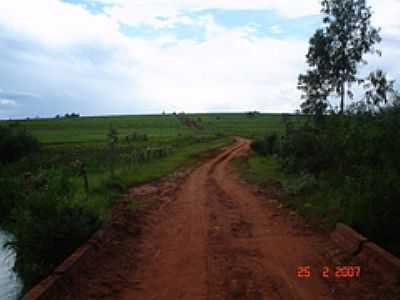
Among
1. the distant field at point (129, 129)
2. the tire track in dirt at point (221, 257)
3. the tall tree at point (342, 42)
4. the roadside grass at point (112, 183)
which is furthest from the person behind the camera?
the distant field at point (129, 129)

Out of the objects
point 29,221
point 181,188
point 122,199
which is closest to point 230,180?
point 181,188

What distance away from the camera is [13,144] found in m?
43.2

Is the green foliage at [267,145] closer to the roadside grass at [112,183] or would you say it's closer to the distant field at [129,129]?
the roadside grass at [112,183]

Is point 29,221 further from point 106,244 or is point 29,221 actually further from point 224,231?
point 224,231

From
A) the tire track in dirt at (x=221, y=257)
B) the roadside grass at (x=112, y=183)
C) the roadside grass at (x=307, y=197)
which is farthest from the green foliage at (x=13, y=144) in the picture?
the tire track in dirt at (x=221, y=257)

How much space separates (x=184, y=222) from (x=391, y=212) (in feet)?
16.4

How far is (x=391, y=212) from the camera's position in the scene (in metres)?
8.67

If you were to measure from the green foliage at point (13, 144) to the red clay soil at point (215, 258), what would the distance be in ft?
106
